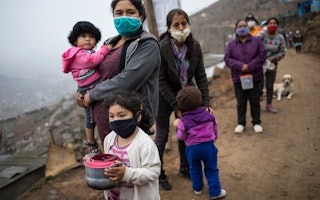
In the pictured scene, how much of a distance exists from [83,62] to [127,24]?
47cm

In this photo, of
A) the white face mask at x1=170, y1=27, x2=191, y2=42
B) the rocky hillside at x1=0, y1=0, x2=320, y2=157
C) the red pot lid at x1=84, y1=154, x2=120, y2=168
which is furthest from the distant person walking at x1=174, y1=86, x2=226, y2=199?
the rocky hillside at x1=0, y1=0, x2=320, y2=157

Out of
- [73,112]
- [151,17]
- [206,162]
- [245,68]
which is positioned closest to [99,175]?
[206,162]

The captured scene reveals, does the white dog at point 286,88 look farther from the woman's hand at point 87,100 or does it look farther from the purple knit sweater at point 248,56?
the woman's hand at point 87,100

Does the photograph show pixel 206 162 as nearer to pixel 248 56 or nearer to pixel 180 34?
pixel 180 34

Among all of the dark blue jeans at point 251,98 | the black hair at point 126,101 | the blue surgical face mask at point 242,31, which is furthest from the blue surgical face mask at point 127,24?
the dark blue jeans at point 251,98

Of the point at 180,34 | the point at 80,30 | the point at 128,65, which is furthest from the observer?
the point at 180,34

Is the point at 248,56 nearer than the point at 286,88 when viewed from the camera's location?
Yes

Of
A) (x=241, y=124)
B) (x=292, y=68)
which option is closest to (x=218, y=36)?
(x=292, y=68)

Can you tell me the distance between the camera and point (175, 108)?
303 centimetres

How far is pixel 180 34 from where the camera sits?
289 centimetres

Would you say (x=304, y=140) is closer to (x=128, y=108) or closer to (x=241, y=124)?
(x=241, y=124)

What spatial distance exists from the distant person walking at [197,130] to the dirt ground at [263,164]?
1.66 ft

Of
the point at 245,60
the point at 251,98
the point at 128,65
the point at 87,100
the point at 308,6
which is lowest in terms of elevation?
the point at 251,98

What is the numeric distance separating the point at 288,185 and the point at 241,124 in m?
1.96
